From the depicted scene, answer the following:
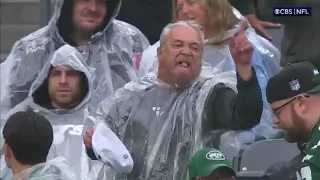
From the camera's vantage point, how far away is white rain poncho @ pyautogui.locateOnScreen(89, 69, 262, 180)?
165 inches

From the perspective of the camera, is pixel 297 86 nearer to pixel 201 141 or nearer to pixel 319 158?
pixel 319 158

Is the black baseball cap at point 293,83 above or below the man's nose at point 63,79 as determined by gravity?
above

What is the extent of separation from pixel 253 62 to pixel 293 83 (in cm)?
136

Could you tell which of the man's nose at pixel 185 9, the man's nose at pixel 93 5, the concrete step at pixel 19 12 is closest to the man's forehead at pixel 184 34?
the man's nose at pixel 185 9

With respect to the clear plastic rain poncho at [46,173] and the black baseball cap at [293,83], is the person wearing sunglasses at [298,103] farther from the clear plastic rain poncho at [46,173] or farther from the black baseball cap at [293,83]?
the clear plastic rain poncho at [46,173]

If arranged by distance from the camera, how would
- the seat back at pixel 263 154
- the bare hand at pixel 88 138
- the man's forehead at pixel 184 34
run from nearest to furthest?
the bare hand at pixel 88 138
the man's forehead at pixel 184 34
the seat back at pixel 263 154

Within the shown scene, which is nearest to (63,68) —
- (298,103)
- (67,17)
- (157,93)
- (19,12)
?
(67,17)

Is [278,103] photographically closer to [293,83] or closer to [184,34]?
[293,83]

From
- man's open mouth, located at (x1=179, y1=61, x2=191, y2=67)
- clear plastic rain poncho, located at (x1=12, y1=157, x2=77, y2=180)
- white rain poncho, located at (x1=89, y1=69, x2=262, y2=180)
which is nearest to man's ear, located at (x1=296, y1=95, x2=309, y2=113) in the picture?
white rain poncho, located at (x1=89, y1=69, x2=262, y2=180)

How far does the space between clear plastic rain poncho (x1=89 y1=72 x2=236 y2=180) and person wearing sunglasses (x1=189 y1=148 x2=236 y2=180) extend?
29cm

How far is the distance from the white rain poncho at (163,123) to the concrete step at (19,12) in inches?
104

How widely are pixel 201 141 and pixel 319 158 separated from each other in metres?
0.93

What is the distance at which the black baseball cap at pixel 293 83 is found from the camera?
3.70m

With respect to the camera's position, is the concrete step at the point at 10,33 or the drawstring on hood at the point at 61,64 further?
the concrete step at the point at 10,33
